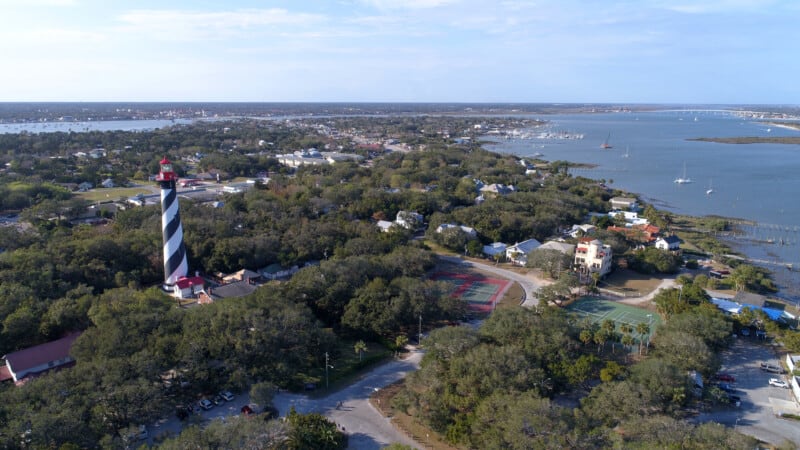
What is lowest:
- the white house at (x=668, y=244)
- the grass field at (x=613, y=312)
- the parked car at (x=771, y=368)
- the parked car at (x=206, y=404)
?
the parked car at (x=771, y=368)

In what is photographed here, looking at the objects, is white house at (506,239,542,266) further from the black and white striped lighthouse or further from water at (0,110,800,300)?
the black and white striped lighthouse

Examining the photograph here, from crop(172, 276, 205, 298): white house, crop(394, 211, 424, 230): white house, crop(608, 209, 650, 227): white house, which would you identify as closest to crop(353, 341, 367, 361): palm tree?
crop(172, 276, 205, 298): white house

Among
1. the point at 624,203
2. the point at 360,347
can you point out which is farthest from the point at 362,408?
the point at 624,203

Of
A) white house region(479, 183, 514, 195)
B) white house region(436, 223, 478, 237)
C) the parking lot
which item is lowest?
the parking lot

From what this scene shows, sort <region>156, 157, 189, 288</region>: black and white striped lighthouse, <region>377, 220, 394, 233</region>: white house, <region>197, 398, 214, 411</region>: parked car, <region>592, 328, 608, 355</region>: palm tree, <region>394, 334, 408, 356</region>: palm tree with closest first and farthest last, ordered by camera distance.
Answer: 1. <region>197, 398, 214, 411</region>: parked car
2. <region>592, 328, 608, 355</region>: palm tree
3. <region>394, 334, 408, 356</region>: palm tree
4. <region>156, 157, 189, 288</region>: black and white striped lighthouse
5. <region>377, 220, 394, 233</region>: white house

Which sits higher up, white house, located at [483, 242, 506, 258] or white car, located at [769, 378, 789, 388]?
white house, located at [483, 242, 506, 258]

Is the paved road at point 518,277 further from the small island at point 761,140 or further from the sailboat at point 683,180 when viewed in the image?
the small island at point 761,140

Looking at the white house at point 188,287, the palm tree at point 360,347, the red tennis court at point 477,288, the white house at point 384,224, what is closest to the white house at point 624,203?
the white house at point 384,224
